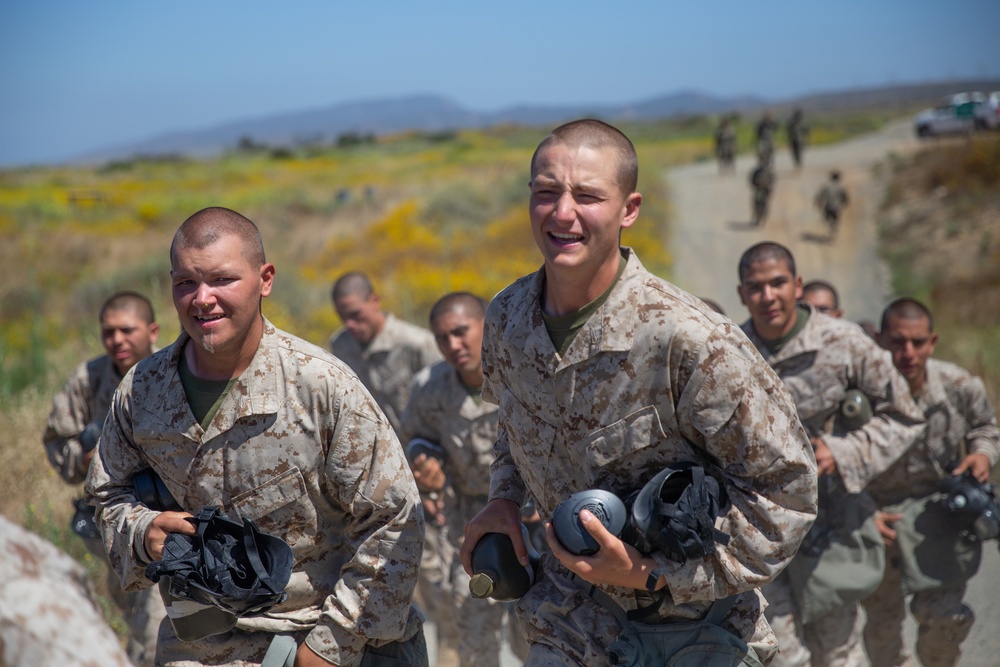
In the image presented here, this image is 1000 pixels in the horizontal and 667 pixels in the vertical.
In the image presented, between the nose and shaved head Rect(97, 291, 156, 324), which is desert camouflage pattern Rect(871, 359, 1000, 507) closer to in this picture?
the nose

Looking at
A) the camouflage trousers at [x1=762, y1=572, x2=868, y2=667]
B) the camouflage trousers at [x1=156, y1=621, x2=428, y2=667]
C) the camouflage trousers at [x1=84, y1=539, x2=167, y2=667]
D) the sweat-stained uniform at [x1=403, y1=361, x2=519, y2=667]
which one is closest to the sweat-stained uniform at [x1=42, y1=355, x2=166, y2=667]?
Result: the camouflage trousers at [x1=84, y1=539, x2=167, y2=667]

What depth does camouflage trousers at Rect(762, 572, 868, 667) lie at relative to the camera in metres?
4.79

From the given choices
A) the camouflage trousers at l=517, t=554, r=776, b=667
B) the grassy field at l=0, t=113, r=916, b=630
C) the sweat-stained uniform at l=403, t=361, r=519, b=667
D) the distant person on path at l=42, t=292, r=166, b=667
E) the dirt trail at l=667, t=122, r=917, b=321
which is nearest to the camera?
the camouflage trousers at l=517, t=554, r=776, b=667

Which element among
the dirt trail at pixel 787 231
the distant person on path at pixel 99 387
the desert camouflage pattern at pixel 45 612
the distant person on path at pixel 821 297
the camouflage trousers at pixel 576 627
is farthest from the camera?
the dirt trail at pixel 787 231

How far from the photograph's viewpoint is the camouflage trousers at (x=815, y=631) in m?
4.79

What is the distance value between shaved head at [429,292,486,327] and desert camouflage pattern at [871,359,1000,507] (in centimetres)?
257

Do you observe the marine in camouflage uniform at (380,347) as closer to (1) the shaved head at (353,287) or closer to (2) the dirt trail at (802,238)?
(1) the shaved head at (353,287)

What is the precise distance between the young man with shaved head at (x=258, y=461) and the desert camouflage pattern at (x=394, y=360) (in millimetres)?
3978

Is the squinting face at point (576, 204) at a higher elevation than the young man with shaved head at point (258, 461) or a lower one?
higher

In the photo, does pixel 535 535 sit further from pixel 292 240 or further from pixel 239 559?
pixel 292 240

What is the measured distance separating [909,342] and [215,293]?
390 cm

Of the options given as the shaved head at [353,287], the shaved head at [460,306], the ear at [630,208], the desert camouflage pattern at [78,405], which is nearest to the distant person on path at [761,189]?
the shaved head at [353,287]

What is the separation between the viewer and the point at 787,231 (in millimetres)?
22250

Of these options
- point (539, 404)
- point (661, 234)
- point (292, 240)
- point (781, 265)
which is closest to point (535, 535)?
point (781, 265)
